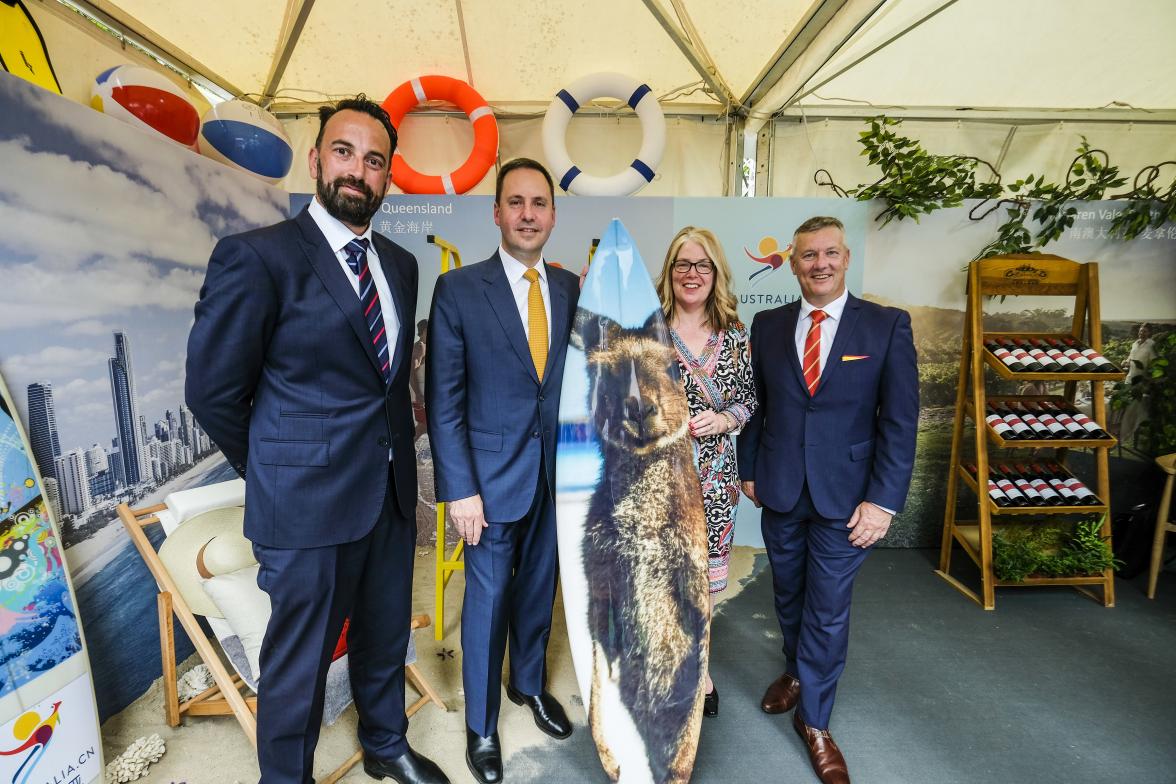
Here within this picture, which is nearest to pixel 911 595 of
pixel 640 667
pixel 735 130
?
pixel 640 667

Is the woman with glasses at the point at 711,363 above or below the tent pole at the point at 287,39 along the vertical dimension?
below

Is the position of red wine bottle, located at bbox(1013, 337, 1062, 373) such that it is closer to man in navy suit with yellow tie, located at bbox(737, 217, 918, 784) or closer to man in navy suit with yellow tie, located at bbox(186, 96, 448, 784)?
man in navy suit with yellow tie, located at bbox(737, 217, 918, 784)

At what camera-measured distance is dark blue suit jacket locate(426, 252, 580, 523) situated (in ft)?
4.79

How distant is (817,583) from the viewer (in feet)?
5.30

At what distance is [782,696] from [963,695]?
0.72 meters

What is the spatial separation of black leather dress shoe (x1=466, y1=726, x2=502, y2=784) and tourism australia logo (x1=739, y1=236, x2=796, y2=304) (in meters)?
2.48

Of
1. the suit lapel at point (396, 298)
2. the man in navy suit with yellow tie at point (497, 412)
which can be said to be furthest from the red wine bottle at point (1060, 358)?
the suit lapel at point (396, 298)

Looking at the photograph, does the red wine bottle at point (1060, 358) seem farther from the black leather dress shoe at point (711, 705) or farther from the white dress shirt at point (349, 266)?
the white dress shirt at point (349, 266)

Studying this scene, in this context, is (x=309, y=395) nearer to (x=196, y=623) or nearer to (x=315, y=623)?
(x=315, y=623)

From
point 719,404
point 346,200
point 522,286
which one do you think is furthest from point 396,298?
point 719,404

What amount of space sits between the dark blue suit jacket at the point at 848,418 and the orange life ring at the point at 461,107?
2.29m

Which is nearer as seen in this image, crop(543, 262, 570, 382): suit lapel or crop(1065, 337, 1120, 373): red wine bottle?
crop(543, 262, 570, 382): suit lapel

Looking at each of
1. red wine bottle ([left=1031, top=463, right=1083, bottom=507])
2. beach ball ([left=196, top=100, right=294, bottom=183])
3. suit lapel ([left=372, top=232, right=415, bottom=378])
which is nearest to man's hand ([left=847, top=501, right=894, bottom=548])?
suit lapel ([left=372, top=232, right=415, bottom=378])

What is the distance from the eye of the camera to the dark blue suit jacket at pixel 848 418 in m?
1.51
